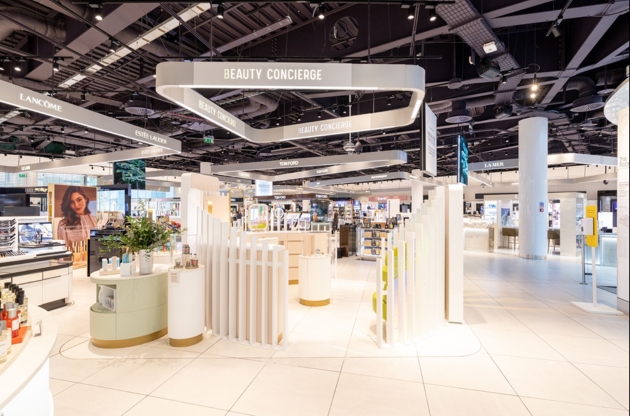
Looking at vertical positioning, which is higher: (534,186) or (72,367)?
(534,186)

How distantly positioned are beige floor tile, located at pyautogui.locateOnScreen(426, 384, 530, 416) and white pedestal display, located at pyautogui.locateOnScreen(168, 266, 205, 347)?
2.53 metres

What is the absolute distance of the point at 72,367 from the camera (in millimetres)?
3258

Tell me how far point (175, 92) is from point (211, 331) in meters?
3.03

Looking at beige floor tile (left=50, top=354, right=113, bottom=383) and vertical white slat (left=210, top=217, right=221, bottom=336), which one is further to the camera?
vertical white slat (left=210, top=217, right=221, bottom=336)

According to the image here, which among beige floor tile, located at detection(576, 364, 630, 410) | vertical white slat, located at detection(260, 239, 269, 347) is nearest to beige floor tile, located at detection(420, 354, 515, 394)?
beige floor tile, located at detection(576, 364, 630, 410)

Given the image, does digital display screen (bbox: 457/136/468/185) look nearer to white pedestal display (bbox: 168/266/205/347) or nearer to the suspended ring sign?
white pedestal display (bbox: 168/266/205/347)

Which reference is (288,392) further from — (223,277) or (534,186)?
(534,186)

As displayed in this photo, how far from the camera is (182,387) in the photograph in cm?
288

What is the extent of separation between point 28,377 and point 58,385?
205 cm

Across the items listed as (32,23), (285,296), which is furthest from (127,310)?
(32,23)

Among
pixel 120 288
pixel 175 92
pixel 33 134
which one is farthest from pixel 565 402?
pixel 33 134

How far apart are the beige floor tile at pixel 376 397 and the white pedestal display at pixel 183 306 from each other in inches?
70.2

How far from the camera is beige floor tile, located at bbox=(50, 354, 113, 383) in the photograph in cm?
308

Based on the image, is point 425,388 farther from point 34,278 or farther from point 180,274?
point 34,278
